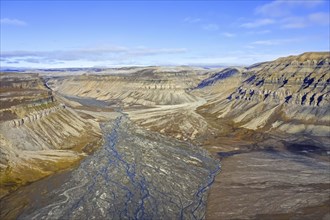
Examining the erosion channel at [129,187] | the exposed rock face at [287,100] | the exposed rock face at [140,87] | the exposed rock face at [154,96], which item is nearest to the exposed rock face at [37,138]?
the erosion channel at [129,187]

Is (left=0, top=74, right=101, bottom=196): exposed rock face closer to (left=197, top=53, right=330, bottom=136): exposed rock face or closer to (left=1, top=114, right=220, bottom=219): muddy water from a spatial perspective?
(left=1, top=114, right=220, bottom=219): muddy water

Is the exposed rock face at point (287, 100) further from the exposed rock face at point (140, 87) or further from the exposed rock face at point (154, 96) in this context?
the exposed rock face at point (140, 87)

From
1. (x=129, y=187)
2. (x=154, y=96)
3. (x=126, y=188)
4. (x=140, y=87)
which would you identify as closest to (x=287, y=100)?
(x=154, y=96)

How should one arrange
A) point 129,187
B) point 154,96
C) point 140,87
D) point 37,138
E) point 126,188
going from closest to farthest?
point 126,188
point 129,187
point 37,138
point 154,96
point 140,87

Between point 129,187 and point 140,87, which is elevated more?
point 140,87

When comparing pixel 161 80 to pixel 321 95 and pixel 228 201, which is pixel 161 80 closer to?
pixel 321 95

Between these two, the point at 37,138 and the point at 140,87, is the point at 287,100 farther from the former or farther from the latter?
the point at 140,87

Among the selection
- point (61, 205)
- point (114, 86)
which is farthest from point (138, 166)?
point (114, 86)

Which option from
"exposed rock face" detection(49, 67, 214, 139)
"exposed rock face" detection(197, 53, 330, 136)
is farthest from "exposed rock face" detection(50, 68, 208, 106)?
"exposed rock face" detection(197, 53, 330, 136)
